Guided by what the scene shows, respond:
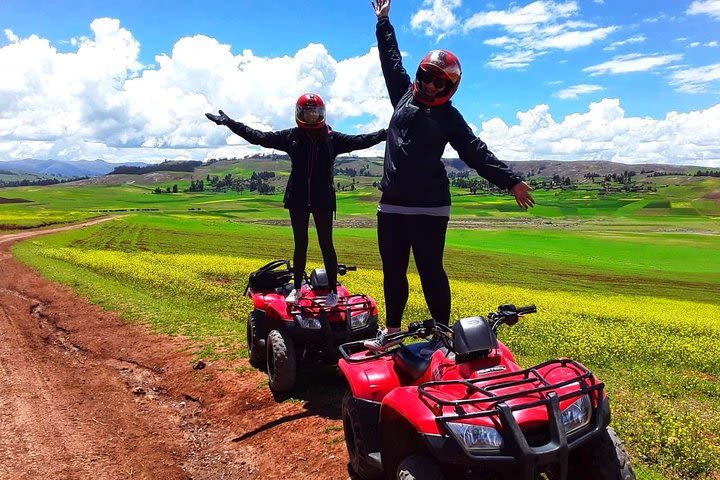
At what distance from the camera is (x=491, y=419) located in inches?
124

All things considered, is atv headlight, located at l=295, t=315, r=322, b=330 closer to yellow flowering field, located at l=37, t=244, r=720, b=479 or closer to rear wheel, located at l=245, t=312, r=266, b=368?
rear wheel, located at l=245, t=312, r=266, b=368

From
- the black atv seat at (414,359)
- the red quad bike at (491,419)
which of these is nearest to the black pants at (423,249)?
the black atv seat at (414,359)

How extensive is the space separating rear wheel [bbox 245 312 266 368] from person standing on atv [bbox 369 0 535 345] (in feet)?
12.1

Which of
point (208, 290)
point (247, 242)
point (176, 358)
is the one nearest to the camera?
point (176, 358)

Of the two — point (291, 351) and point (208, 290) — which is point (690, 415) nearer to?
point (291, 351)

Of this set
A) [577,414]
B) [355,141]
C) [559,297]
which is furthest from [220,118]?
[559,297]

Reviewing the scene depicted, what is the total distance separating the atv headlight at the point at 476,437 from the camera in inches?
120

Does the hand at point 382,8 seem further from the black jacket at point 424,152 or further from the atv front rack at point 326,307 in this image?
the atv front rack at point 326,307

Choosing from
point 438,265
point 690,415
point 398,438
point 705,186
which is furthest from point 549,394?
point 705,186

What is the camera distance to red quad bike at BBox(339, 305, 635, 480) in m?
3.05

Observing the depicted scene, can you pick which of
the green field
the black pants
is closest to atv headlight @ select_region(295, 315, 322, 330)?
the black pants

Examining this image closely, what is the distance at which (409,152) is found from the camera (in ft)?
16.8

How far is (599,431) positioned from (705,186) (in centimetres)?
20353

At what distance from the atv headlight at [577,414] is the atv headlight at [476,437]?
492 mm
